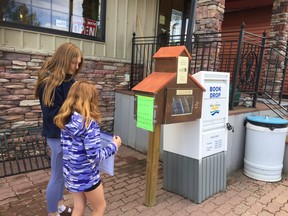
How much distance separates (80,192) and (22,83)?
2545mm

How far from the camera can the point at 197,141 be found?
269 cm

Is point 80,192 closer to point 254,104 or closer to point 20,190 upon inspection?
point 20,190

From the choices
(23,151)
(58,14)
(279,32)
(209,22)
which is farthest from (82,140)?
(279,32)

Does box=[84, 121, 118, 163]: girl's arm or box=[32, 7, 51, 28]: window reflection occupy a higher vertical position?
box=[32, 7, 51, 28]: window reflection

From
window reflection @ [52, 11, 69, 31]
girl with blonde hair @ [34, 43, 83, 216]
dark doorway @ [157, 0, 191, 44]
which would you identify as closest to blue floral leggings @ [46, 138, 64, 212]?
girl with blonde hair @ [34, 43, 83, 216]

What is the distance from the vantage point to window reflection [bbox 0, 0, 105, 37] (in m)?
3.69

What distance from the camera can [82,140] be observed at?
174 cm

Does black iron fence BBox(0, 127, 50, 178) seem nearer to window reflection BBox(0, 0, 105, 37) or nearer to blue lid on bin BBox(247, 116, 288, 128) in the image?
window reflection BBox(0, 0, 105, 37)

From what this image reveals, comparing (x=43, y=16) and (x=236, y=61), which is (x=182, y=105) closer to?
(x=236, y=61)

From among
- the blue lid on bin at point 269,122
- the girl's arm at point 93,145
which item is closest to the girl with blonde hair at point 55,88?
the girl's arm at point 93,145

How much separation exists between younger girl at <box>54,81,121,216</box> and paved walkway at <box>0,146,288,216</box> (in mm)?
860

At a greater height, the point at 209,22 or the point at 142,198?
the point at 209,22

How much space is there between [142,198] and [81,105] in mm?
1612

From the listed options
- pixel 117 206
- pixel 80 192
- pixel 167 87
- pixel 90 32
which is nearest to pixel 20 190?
pixel 117 206
